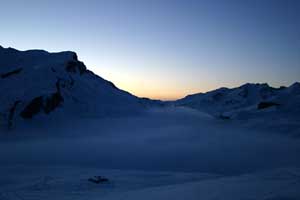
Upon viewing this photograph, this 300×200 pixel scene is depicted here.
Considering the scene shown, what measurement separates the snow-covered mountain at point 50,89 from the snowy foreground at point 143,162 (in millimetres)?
2828

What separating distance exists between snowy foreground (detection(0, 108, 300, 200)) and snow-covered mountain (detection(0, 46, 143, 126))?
2.83 meters

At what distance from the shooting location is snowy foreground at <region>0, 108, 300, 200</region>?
39.9ft

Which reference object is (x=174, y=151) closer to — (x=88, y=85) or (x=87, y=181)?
(x=87, y=181)

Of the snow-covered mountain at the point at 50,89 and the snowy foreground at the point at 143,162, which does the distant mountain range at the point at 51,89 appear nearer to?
the snow-covered mountain at the point at 50,89

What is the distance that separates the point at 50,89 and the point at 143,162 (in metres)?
22.1

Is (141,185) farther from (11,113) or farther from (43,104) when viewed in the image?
(43,104)

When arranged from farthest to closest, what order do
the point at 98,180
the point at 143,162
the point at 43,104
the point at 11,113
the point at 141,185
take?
the point at 43,104, the point at 11,113, the point at 143,162, the point at 98,180, the point at 141,185

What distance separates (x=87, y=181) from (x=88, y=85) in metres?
32.4

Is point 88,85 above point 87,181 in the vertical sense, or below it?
above

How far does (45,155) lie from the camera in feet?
74.4

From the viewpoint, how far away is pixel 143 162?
2156 cm

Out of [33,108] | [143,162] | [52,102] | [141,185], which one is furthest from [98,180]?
[52,102]

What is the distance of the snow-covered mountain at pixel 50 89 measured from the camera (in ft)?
116

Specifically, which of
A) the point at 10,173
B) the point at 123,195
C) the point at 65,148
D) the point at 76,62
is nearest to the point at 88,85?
the point at 76,62
